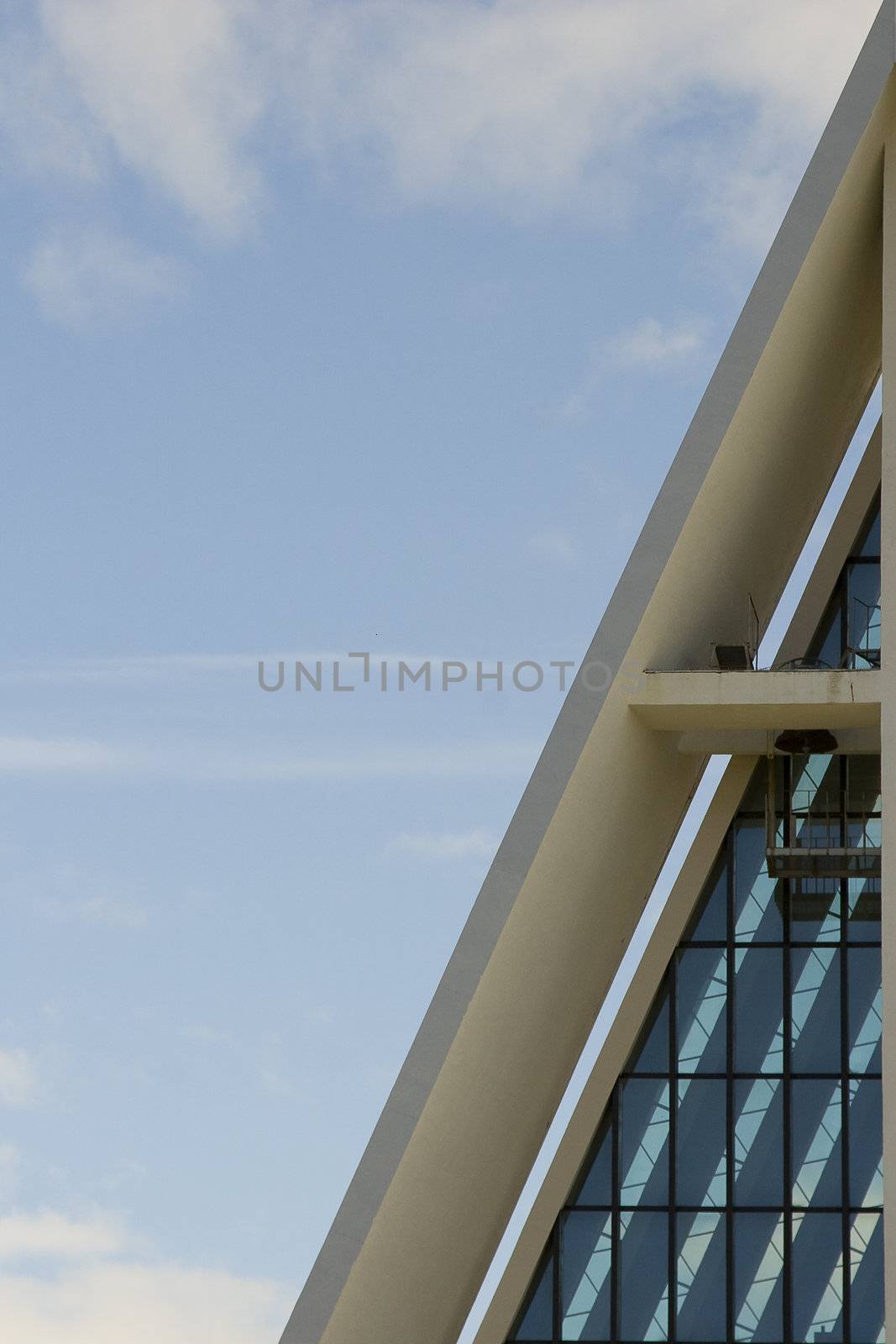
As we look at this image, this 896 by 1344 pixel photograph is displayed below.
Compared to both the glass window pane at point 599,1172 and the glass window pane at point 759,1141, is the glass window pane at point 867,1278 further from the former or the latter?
the glass window pane at point 599,1172

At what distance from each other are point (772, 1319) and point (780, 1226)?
0.93m

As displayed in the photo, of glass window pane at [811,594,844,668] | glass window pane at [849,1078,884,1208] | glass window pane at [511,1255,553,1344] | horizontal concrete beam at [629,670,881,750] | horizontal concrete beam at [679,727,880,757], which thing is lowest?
glass window pane at [511,1255,553,1344]

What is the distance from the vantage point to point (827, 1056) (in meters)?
20.1

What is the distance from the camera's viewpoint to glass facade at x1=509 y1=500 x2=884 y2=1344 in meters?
19.6

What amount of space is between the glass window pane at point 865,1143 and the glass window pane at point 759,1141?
0.72 m

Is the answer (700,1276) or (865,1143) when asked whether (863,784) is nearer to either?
(865,1143)

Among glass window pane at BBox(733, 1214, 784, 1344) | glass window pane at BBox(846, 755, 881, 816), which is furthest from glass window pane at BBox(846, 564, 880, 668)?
glass window pane at BBox(733, 1214, 784, 1344)

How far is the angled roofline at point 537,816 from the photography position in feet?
44.5

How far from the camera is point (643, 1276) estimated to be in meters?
19.8

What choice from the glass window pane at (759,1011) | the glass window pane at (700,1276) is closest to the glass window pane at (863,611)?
the glass window pane at (759,1011)

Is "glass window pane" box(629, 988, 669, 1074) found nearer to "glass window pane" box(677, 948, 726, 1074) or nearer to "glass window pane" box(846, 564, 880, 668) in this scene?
"glass window pane" box(677, 948, 726, 1074)

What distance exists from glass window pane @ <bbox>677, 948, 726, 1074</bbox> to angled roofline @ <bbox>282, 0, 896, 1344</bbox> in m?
5.55

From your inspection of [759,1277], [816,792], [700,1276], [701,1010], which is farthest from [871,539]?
[700,1276]

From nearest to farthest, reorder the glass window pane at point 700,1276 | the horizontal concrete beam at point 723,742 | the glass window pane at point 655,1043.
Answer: the horizontal concrete beam at point 723,742, the glass window pane at point 700,1276, the glass window pane at point 655,1043
